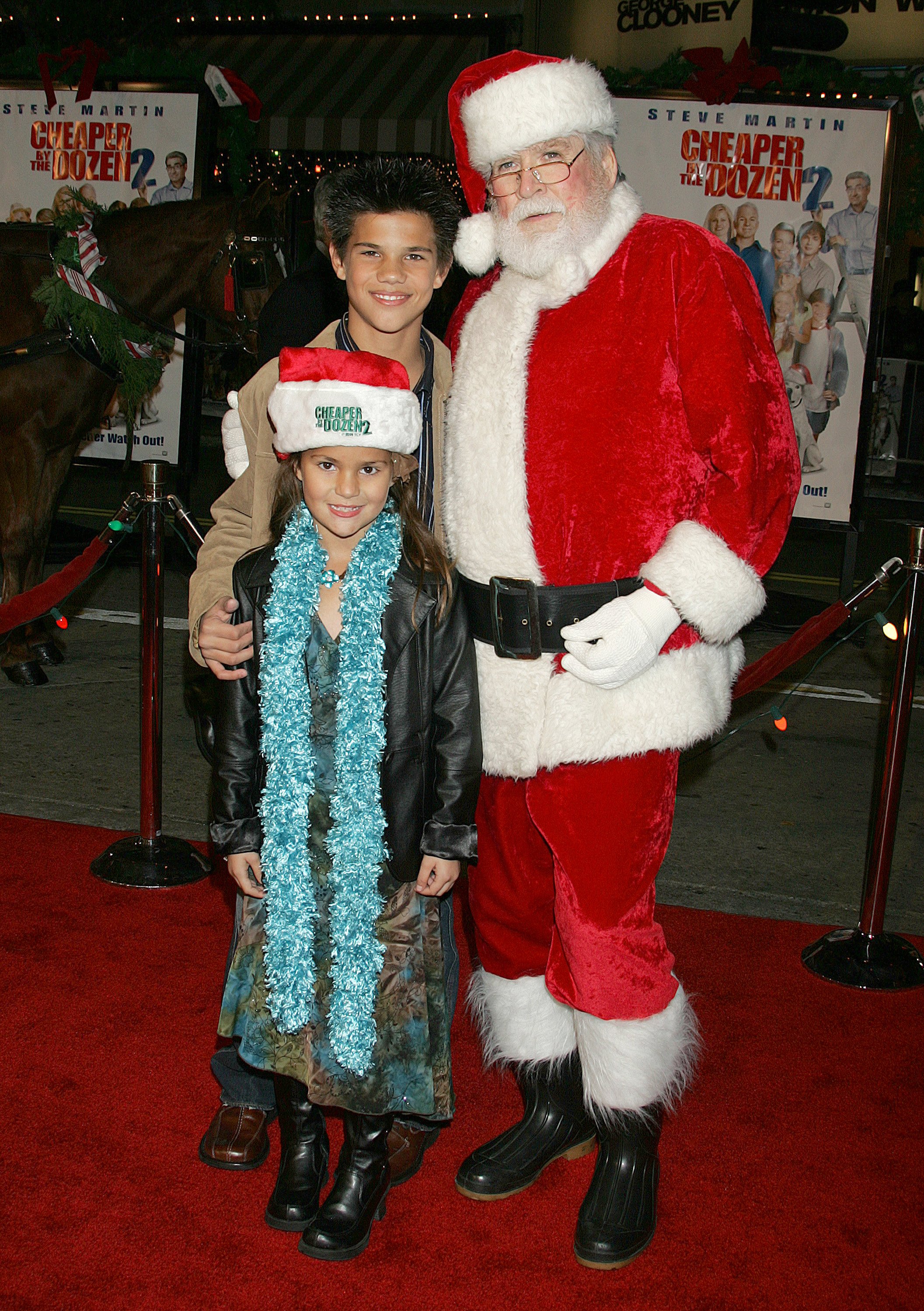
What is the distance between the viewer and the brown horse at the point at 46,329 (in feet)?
17.8

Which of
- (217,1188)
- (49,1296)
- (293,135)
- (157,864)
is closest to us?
(49,1296)

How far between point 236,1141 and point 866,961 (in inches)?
72.7

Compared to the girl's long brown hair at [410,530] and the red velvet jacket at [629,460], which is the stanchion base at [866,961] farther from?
the girl's long brown hair at [410,530]

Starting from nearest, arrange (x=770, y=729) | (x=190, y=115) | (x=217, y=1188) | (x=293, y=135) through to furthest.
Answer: (x=217, y=1188) → (x=770, y=729) → (x=190, y=115) → (x=293, y=135)

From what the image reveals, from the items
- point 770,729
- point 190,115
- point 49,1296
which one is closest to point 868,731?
point 770,729

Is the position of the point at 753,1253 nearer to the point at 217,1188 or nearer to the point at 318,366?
the point at 217,1188

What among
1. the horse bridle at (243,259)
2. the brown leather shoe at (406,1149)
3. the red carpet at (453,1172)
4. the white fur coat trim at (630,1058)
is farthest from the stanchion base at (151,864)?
the horse bridle at (243,259)

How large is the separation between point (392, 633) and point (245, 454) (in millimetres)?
606

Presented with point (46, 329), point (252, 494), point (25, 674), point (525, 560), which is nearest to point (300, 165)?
point (46, 329)

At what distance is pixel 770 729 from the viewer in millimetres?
5422

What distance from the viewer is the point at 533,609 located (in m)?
2.13

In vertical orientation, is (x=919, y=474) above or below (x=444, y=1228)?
above

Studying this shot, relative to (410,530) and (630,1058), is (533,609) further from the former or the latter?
(630,1058)

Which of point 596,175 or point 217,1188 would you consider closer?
point 596,175
